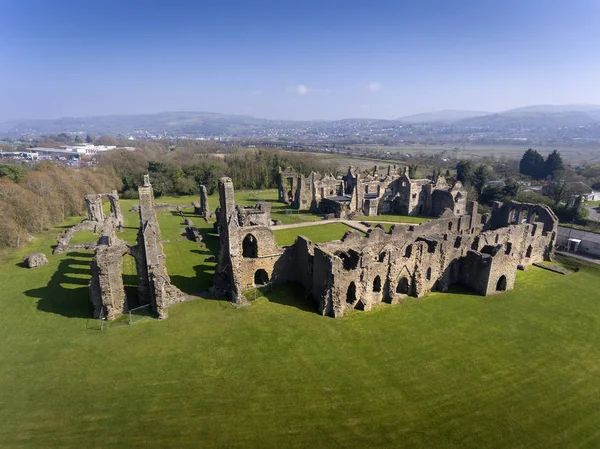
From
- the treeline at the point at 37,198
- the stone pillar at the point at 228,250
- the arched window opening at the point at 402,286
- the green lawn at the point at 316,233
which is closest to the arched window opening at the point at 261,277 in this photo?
the stone pillar at the point at 228,250

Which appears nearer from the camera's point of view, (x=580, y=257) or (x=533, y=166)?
(x=580, y=257)

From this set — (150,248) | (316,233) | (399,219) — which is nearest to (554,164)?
(399,219)

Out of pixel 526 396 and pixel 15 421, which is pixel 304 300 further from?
pixel 15 421

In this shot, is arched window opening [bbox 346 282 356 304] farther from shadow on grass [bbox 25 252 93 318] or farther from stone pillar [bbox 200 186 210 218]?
stone pillar [bbox 200 186 210 218]

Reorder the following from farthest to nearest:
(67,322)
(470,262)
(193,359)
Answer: (470,262)
(67,322)
(193,359)

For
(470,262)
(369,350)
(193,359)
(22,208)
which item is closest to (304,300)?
(369,350)

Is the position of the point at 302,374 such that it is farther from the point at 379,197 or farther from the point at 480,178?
the point at 480,178

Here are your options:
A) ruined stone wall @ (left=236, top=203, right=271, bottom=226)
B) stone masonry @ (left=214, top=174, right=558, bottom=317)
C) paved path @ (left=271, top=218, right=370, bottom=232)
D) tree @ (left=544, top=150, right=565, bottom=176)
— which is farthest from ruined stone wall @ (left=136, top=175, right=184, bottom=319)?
tree @ (left=544, top=150, right=565, bottom=176)
